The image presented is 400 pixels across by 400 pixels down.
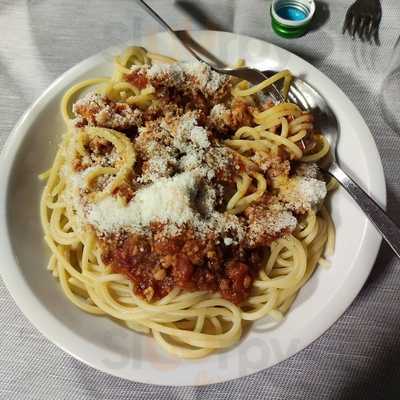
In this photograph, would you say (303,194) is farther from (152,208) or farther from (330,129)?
(152,208)

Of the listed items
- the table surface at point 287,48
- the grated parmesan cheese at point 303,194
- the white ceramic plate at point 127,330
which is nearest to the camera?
the white ceramic plate at point 127,330

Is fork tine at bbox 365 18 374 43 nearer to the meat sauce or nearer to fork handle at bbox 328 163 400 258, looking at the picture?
fork handle at bbox 328 163 400 258

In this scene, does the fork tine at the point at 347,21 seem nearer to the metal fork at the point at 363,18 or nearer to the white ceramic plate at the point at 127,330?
the metal fork at the point at 363,18

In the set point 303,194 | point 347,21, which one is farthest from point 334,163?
point 347,21

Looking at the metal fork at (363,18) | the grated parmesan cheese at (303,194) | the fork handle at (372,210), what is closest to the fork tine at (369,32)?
the metal fork at (363,18)

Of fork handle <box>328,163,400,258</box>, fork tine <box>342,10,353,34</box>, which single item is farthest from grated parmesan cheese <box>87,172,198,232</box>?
fork tine <box>342,10,353,34</box>

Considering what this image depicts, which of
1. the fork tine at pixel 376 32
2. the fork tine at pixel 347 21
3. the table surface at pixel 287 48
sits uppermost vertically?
the fork tine at pixel 347 21
